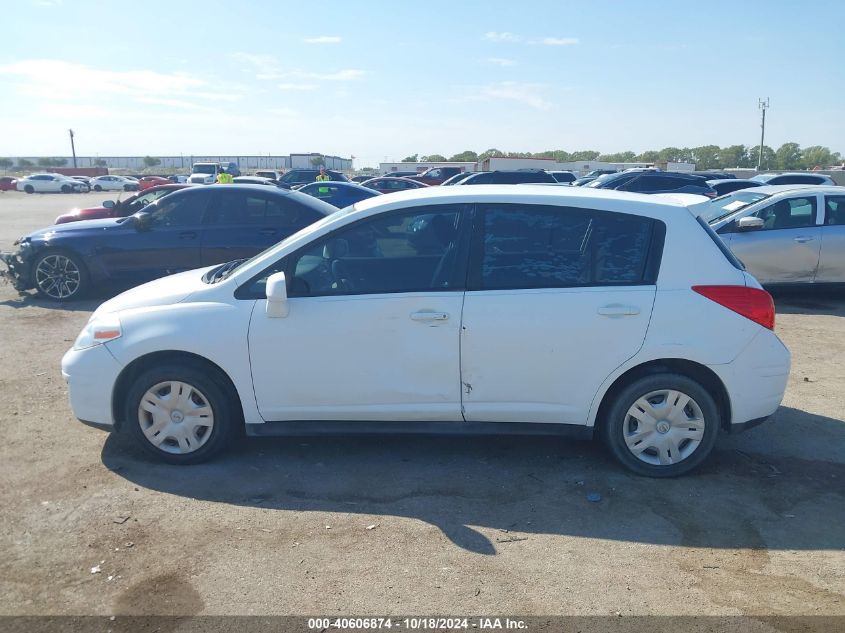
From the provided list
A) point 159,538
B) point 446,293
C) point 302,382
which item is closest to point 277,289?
point 302,382

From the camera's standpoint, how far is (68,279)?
9539 mm

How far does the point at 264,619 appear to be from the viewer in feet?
10.1

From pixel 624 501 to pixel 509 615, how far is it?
52.1 inches

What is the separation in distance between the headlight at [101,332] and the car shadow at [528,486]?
81 centimetres

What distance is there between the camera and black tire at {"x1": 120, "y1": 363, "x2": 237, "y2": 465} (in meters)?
4.41

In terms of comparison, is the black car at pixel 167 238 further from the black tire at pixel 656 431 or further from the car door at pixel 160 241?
the black tire at pixel 656 431

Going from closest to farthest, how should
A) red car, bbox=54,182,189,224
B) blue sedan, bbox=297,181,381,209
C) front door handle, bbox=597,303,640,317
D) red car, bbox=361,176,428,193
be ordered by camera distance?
1. front door handle, bbox=597,303,640,317
2. red car, bbox=54,182,189,224
3. blue sedan, bbox=297,181,381,209
4. red car, bbox=361,176,428,193

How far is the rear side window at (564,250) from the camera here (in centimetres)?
430

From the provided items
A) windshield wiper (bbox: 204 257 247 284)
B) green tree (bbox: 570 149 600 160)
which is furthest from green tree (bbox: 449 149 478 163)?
windshield wiper (bbox: 204 257 247 284)

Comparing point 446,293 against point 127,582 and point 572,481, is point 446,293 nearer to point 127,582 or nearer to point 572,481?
point 572,481

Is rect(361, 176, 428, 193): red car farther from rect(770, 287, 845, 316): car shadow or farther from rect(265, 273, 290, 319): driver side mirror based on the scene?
rect(265, 273, 290, 319): driver side mirror

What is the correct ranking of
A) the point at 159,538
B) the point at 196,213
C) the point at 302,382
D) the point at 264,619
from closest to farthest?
1. the point at 264,619
2. the point at 159,538
3. the point at 302,382
4. the point at 196,213

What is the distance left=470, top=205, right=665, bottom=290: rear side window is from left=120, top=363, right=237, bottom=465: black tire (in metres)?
1.77

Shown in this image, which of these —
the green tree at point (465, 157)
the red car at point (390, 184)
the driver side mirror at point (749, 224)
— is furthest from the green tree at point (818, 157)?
the driver side mirror at point (749, 224)
